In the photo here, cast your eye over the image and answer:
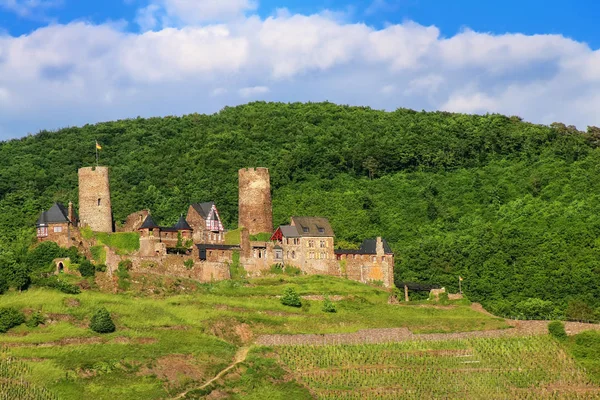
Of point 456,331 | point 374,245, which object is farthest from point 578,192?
point 456,331

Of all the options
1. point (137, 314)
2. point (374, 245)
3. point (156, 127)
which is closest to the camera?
point (137, 314)

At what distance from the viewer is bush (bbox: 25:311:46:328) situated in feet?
209

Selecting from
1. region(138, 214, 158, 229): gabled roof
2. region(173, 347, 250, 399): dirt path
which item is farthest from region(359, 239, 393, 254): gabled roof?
region(173, 347, 250, 399): dirt path

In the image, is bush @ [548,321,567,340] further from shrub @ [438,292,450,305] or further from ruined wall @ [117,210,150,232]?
ruined wall @ [117,210,150,232]

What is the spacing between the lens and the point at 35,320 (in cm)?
6375

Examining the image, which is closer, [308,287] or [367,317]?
[367,317]

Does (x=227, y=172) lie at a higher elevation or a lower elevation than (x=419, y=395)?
higher

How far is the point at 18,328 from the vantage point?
208 feet

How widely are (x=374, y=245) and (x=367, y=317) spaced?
1170 cm

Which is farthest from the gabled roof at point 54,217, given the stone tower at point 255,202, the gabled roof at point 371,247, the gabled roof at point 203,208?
the gabled roof at point 371,247

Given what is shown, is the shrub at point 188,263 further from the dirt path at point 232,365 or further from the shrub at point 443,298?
the shrub at point 443,298

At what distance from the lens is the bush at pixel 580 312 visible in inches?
3086

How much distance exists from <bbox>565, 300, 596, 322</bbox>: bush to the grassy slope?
7408mm

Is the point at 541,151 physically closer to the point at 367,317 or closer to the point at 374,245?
the point at 374,245
